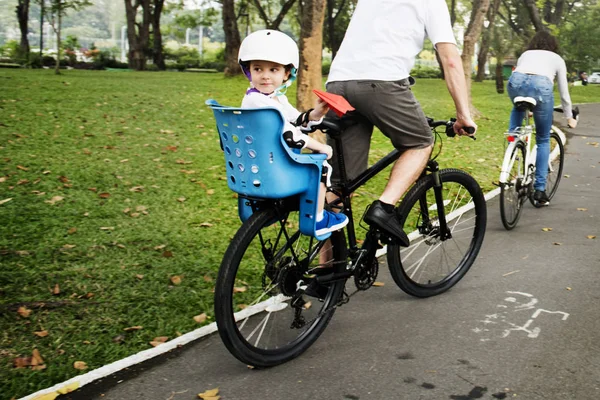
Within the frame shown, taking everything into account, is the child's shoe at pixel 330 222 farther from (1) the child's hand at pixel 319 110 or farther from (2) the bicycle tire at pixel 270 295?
(1) the child's hand at pixel 319 110

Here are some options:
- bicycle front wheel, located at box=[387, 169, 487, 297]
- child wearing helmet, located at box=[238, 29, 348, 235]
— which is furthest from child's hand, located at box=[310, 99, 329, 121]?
bicycle front wheel, located at box=[387, 169, 487, 297]

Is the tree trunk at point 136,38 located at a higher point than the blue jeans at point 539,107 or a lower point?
higher

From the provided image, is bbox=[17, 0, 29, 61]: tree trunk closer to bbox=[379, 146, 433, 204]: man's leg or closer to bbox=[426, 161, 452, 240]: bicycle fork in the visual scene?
bbox=[426, 161, 452, 240]: bicycle fork

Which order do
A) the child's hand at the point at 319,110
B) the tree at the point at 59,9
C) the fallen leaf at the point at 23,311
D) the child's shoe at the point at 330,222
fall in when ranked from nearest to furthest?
the child's hand at the point at 319,110
the child's shoe at the point at 330,222
the fallen leaf at the point at 23,311
the tree at the point at 59,9

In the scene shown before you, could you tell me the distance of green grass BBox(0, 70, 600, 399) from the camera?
3.96 metres

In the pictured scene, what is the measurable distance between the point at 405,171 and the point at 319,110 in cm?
82

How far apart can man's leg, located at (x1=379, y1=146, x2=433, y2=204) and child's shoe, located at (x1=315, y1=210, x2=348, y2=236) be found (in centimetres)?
37

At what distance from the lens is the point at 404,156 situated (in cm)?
413

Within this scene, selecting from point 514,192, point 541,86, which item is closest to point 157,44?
point 541,86

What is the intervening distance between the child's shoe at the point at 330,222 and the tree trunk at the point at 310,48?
7161mm

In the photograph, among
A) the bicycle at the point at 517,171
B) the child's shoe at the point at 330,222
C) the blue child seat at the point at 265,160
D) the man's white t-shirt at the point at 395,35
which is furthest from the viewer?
the bicycle at the point at 517,171

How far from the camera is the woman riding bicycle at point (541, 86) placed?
6.98 metres

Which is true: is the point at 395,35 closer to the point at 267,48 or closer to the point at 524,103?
the point at 267,48

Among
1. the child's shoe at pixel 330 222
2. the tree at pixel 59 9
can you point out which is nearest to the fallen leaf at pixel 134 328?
the child's shoe at pixel 330 222
